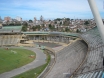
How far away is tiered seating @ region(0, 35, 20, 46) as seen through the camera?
60013mm

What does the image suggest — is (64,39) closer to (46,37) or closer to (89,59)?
(46,37)

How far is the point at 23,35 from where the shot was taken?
6328 cm

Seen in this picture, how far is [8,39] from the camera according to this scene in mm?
61906

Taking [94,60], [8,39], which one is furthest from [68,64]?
[8,39]

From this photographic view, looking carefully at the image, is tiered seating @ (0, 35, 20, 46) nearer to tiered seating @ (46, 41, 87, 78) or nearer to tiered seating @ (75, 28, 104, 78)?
tiered seating @ (46, 41, 87, 78)

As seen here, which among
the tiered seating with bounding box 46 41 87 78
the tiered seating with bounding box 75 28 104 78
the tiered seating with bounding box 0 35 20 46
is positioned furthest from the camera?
the tiered seating with bounding box 0 35 20 46

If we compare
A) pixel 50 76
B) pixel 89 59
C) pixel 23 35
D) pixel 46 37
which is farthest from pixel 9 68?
pixel 46 37

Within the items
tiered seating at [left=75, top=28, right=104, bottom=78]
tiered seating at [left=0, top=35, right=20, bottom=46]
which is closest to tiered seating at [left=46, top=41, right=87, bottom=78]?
tiered seating at [left=75, top=28, right=104, bottom=78]

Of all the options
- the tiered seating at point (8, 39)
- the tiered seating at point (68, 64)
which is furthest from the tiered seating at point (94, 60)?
the tiered seating at point (8, 39)

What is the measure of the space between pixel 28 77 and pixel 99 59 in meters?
12.1

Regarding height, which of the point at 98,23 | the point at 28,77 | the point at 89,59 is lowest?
the point at 28,77

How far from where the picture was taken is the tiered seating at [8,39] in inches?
2363

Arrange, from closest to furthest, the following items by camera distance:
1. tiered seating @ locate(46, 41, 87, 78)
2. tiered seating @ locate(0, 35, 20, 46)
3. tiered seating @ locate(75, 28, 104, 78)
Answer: tiered seating @ locate(75, 28, 104, 78)
tiered seating @ locate(46, 41, 87, 78)
tiered seating @ locate(0, 35, 20, 46)

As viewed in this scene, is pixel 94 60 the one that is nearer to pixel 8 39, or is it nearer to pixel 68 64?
pixel 68 64
